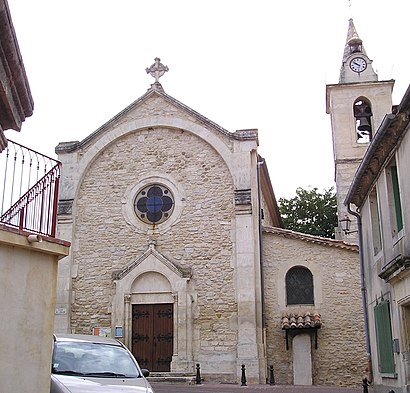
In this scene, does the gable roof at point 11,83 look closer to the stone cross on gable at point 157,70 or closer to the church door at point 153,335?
the church door at point 153,335

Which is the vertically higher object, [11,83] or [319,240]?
[319,240]

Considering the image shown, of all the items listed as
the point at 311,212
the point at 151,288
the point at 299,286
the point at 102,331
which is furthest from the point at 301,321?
the point at 311,212

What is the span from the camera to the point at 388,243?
39.3ft

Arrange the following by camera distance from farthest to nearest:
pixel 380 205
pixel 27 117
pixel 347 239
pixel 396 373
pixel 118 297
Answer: pixel 347 239
pixel 118 297
pixel 380 205
pixel 396 373
pixel 27 117

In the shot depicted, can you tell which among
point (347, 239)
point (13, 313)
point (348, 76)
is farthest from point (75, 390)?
point (348, 76)

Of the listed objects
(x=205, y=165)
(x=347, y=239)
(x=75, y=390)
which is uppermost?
(x=205, y=165)

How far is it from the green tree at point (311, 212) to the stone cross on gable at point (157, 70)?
1859 centimetres

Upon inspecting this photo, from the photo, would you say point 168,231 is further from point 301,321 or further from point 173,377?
point 301,321

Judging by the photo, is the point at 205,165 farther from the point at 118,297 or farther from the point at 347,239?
the point at 347,239

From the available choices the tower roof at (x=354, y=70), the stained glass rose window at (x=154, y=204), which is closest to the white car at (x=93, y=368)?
the stained glass rose window at (x=154, y=204)

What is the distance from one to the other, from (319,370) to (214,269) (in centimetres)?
482

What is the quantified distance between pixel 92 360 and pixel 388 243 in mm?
6494

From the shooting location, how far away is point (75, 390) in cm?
744

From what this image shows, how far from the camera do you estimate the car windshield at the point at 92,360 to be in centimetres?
840
